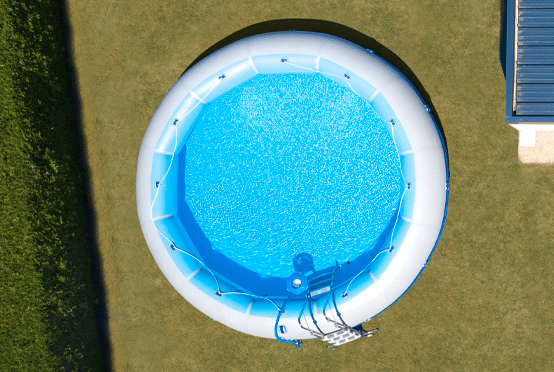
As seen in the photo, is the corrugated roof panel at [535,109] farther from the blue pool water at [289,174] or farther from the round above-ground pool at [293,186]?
the blue pool water at [289,174]

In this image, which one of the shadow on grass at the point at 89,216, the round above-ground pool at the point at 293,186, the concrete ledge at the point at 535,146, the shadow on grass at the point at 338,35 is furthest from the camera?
the shadow on grass at the point at 89,216

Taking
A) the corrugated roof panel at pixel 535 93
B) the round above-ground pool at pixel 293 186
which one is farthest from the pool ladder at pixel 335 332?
the corrugated roof panel at pixel 535 93

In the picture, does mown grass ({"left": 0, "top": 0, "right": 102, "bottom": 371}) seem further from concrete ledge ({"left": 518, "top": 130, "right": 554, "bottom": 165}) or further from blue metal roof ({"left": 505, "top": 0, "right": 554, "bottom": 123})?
concrete ledge ({"left": 518, "top": 130, "right": 554, "bottom": 165})

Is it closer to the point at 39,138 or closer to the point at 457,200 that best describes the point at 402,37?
the point at 457,200

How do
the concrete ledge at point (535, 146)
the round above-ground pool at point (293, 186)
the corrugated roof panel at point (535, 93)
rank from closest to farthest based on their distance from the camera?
the corrugated roof panel at point (535, 93) < the round above-ground pool at point (293, 186) < the concrete ledge at point (535, 146)

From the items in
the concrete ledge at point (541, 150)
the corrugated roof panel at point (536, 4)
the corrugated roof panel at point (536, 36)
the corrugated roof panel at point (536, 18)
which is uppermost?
the corrugated roof panel at point (536, 4)

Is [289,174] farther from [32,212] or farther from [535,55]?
[32,212]

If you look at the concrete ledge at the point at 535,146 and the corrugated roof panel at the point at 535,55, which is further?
the concrete ledge at the point at 535,146

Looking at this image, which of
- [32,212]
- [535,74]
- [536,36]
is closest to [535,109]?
[535,74]
